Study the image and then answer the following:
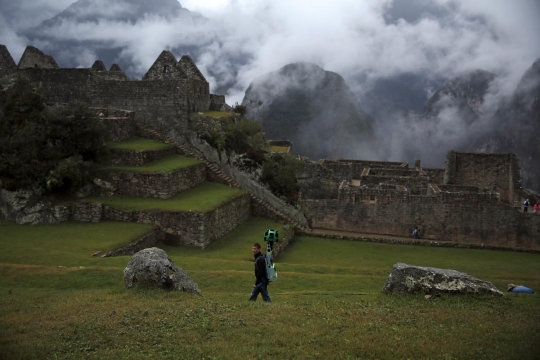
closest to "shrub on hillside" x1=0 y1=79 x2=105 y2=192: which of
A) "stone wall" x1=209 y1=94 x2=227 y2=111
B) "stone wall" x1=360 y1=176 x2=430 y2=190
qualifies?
"stone wall" x1=209 y1=94 x2=227 y2=111

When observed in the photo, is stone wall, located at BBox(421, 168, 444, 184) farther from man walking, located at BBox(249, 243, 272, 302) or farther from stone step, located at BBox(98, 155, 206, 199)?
man walking, located at BBox(249, 243, 272, 302)

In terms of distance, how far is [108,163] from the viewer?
82.4ft

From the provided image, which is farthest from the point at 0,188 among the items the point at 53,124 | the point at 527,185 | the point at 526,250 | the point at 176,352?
the point at 527,185

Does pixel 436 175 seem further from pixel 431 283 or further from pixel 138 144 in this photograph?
pixel 431 283

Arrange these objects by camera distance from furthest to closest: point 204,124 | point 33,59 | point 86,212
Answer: point 33,59 < point 204,124 < point 86,212

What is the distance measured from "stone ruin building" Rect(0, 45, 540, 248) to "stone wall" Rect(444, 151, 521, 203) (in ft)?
1.35

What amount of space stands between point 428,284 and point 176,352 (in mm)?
6238

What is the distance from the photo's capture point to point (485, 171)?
36.4 meters

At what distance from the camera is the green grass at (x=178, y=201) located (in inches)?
878

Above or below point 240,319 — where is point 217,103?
above

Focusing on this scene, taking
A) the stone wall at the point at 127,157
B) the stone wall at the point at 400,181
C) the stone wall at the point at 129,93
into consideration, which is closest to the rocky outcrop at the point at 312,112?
A: the stone wall at the point at 400,181

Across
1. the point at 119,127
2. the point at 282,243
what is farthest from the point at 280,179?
the point at 119,127

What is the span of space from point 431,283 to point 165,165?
1647 cm

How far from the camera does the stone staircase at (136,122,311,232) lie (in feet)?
92.0
